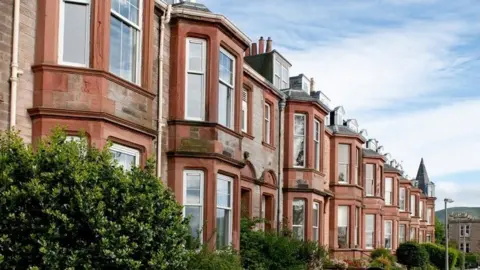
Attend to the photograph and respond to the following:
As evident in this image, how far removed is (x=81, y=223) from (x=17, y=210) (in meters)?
0.91

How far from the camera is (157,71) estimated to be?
1747 cm

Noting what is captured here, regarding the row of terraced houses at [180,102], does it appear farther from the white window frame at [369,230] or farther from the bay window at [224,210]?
the white window frame at [369,230]

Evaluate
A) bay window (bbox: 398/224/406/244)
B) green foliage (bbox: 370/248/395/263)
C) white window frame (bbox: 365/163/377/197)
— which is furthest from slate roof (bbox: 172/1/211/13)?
bay window (bbox: 398/224/406/244)

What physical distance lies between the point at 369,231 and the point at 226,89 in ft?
85.4

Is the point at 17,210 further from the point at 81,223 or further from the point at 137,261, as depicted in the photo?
the point at 137,261

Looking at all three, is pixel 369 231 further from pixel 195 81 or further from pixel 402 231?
pixel 195 81

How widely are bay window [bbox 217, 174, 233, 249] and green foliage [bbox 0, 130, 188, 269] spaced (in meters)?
7.98

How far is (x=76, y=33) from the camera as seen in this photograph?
13.5m

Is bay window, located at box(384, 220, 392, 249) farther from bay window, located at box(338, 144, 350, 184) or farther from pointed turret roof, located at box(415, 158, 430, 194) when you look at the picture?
pointed turret roof, located at box(415, 158, 430, 194)

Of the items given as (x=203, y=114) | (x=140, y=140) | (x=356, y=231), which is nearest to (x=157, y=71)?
(x=203, y=114)

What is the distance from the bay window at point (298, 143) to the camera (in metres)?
28.8

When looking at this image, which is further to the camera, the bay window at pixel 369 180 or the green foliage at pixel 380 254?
the bay window at pixel 369 180

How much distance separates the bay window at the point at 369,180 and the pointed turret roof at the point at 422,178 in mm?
49895

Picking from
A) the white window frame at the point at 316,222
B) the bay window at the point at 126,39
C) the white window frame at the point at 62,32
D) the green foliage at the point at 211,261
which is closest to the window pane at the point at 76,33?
the white window frame at the point at 62,32
